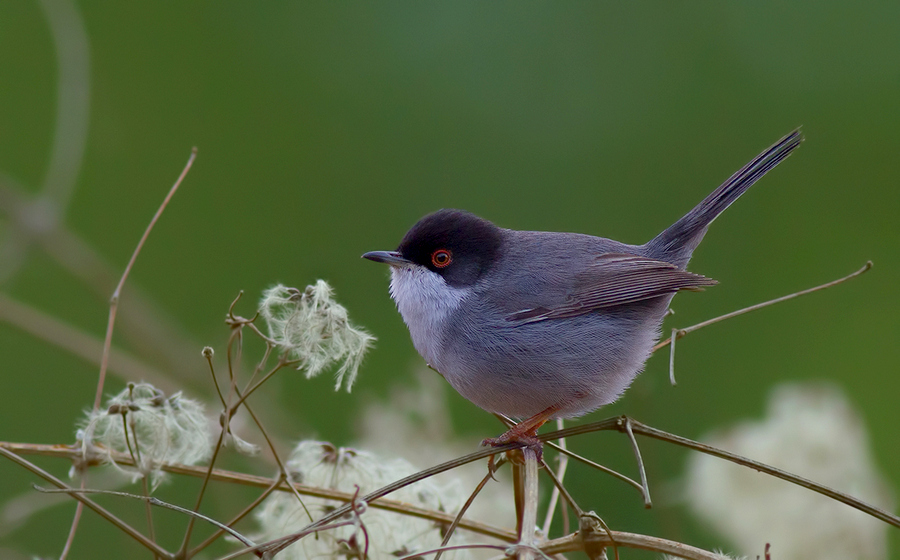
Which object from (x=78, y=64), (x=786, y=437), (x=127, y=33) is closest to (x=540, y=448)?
(x=786, y=437)

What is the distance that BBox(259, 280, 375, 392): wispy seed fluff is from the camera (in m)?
2.14

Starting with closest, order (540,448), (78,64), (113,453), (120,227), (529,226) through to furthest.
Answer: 1. (113,453)
2. (540,448)
3. (78,64)
4. (120,227)
5. (529,226)

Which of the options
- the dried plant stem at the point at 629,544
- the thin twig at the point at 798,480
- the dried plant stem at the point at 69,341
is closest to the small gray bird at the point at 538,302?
the dried plant stem at the point at 629,544

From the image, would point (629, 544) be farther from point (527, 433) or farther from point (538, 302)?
point (538, 302)

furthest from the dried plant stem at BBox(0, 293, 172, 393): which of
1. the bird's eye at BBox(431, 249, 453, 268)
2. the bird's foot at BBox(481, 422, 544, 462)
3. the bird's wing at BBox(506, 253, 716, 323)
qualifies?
the bird's wing at BBox(506, 253, 716, 323)

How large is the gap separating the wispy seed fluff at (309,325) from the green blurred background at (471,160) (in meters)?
3.26

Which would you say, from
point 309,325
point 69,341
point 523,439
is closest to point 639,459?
point 523,439

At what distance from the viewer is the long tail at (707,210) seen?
3335 mm

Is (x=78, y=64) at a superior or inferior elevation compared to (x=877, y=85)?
inferior

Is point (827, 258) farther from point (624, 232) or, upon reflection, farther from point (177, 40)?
point (177, 40)

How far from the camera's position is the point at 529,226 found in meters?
7.18

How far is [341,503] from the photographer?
236 centimetres

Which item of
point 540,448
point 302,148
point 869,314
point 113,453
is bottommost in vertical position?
point 113,453

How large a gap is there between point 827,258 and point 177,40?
5.87 m
